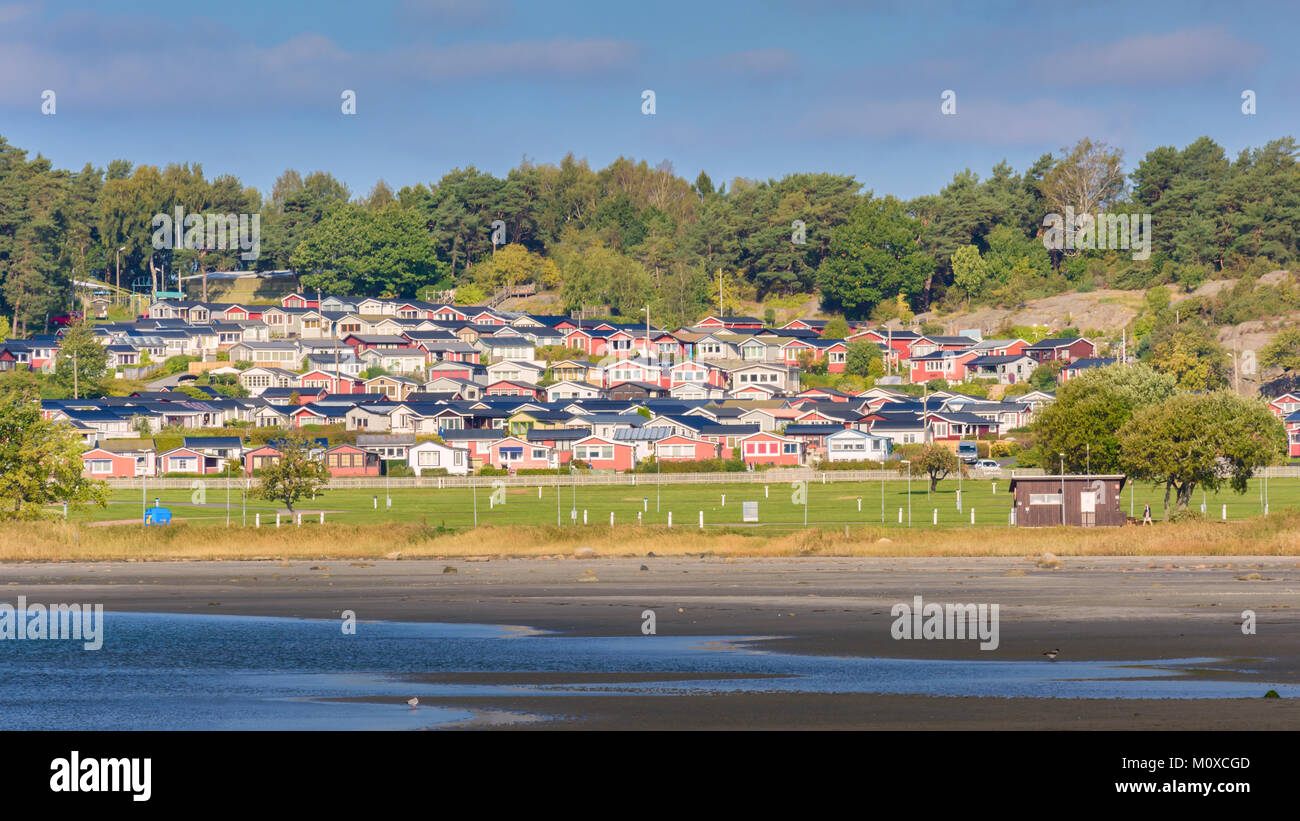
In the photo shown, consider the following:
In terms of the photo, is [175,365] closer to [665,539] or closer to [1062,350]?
[1062,350]

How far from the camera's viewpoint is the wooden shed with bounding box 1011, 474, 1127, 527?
6498cm

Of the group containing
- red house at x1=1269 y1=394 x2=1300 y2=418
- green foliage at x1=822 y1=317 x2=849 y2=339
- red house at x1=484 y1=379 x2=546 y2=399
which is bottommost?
red house at x1=1269 y1=394 x2=1300 y2=418

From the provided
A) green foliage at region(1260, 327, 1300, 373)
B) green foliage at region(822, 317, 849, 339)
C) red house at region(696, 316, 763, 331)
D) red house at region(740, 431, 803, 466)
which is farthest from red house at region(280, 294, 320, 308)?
green foliage at region(1260, 327, 1300, 373)

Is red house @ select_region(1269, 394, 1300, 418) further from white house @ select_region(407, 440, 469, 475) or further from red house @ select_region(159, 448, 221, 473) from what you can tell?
red house @ select_region(159, 448, 221, 473)

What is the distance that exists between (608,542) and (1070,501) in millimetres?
20764

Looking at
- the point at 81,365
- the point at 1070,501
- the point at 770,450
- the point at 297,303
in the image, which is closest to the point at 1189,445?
the point at 1070,501

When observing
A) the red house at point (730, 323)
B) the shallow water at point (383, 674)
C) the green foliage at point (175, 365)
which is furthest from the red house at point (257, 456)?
the shallow water at point (383, 674)

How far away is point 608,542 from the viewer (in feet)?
195

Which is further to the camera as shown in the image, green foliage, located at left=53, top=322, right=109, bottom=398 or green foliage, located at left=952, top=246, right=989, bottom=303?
green foliage, located at left=952, top=246, right=989, bottom=303

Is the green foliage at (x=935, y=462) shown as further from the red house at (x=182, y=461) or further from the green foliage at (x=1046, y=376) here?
the green foliage at (x=1046, y=376)

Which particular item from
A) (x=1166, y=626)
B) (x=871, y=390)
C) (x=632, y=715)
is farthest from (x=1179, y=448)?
(x=871, y=390)

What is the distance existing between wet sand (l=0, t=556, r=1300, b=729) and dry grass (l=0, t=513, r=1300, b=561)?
1920mm
